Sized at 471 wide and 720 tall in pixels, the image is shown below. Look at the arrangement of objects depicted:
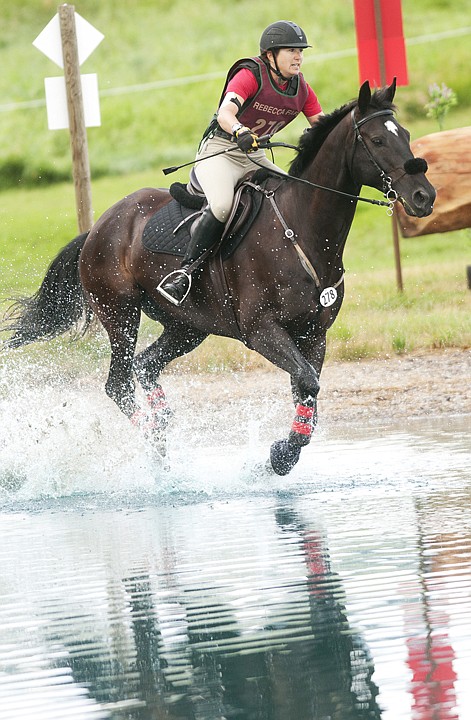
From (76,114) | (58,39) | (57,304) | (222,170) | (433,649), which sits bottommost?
(433,649)

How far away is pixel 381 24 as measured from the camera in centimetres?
1456

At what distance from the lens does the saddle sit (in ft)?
28.8

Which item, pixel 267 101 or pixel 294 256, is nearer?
pixel 294 256

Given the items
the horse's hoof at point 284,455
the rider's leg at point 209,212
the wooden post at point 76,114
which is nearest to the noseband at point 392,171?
the rider's leg at point 209,212

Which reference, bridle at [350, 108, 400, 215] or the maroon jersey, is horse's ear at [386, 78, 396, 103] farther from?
the maroon jersey

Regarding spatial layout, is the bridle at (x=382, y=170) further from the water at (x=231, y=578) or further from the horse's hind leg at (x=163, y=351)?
the horse's hind leg at (x=163, y=351)

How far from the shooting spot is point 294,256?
8430 mm

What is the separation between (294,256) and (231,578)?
111 inches

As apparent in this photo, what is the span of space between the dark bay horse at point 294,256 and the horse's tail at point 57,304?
2.10ft

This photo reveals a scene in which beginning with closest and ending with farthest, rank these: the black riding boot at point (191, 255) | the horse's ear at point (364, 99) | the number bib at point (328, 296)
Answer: the horse's ear at point (364, 99), the number bib at point (328, 296), the black riding boot at point (191, 255)

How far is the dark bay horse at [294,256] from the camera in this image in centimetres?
808

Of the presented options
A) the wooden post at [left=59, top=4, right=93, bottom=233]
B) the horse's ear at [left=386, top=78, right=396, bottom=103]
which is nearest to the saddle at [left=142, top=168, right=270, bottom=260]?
the horse's ear at [left=386, top=78, right=396, bottom=103]

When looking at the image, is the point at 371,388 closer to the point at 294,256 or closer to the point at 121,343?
the point at 121,343

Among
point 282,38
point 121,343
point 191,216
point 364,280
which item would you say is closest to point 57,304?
point 121,343
